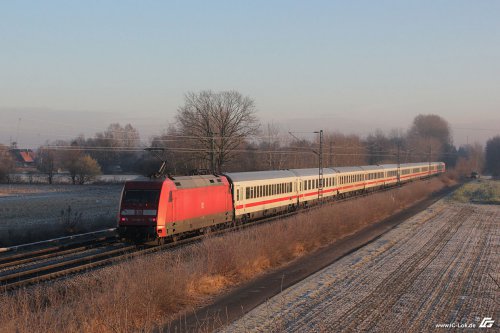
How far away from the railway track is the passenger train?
2.93 ft

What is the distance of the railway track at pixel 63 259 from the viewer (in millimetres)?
15961

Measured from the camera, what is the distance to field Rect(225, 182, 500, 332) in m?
11.8

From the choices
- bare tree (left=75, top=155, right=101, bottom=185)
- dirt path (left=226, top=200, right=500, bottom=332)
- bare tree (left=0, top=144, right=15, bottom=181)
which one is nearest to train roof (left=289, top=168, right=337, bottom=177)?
dirt path (left=226, top=200, right=500, bottom=332)

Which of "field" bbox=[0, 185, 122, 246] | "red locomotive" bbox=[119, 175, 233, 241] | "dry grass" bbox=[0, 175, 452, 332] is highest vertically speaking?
"red locomotive" bbox=[119, 175, 233, 241]

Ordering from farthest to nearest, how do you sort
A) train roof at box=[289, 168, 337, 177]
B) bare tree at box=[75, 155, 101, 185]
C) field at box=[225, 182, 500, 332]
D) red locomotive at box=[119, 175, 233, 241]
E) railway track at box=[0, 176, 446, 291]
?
1. bare tree at box=[75, 155, 101, 185]
2. train roof at box=[289, 168, 337, 177]
3. red locomotive at box=[119, 175, 233, 241]
4. railway track at box=[0, 176, 446, 291]
5. field at box=[225, 182, 500, 332]

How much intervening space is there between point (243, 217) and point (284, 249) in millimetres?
9656

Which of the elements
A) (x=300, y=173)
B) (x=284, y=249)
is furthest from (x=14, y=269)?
(x=300, y=173)

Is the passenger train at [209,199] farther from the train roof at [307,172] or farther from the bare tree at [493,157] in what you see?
the bare tree at [493,157]

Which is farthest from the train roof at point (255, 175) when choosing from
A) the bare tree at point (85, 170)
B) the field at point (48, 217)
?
the bare tree at point (85, 170)

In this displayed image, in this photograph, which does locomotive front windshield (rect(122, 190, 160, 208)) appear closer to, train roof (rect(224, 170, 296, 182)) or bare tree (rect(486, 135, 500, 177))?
train roof (rect(224, 170, 296, 182))

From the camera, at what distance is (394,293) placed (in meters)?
14.6

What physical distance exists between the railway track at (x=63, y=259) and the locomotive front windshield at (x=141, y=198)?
178 centimetres

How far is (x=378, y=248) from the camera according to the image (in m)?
22.9

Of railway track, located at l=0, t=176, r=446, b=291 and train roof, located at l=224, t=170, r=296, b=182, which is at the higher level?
train roof, located at l=224, t=170, r=296, b=182
